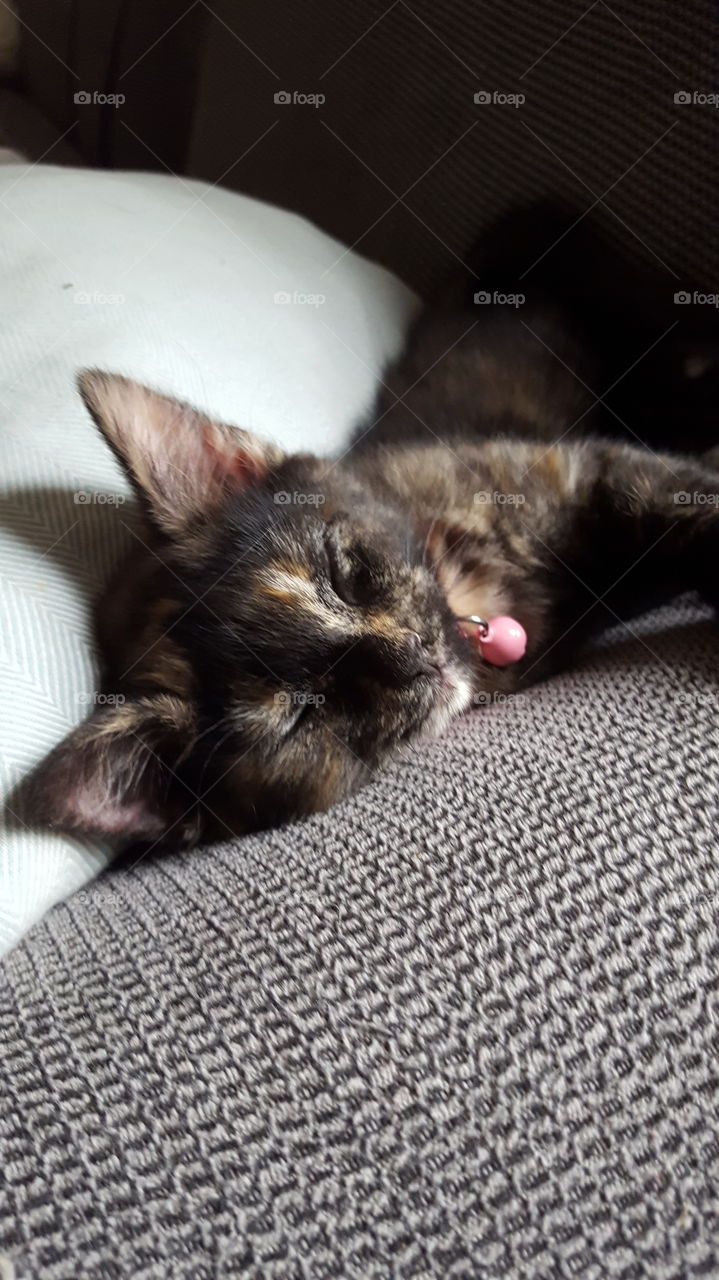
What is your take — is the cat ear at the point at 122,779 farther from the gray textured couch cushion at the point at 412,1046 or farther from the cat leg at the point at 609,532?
the cat leg at the point at 609,532

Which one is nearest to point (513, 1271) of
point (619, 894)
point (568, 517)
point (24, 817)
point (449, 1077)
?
point (449, 1077)

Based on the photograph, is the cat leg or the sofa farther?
the cat leg

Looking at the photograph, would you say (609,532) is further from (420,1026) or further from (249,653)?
(420,1026)

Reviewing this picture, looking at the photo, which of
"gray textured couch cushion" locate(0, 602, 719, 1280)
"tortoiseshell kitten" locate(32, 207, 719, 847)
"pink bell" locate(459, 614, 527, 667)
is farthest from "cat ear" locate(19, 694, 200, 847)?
"pink bell" locate(459, 614, 527, 667)

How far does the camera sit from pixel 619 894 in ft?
2.09

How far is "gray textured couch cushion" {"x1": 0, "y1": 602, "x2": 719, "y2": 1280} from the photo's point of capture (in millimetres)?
514

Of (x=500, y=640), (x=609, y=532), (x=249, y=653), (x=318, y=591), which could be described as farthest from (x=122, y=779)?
(x=609, y=532)

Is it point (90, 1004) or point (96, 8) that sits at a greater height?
point (96, 8)

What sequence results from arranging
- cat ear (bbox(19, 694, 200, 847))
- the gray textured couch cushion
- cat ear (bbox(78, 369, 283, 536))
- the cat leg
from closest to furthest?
the gray textured couch cushion → cat ear (bbox(19, 694, 200, 847)) → cat ear (bbox(78, 369, 283, 536)) → the cat leg

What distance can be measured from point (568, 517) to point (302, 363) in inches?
18.4

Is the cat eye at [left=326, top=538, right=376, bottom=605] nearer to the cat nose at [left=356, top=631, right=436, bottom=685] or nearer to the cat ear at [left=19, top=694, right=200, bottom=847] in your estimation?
the cat nose at [left=356, top=631, right=436, bottom=685]

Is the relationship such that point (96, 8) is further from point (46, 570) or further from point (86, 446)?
point (46, 570)

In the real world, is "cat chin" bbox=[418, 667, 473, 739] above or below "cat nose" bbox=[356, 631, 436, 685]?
below

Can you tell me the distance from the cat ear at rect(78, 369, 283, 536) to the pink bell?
36 cm
